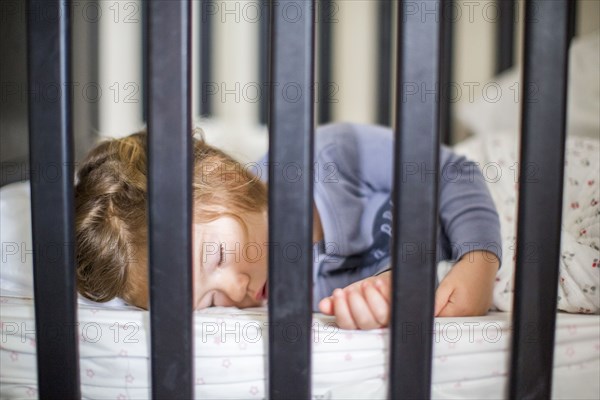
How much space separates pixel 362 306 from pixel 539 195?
0.73ft

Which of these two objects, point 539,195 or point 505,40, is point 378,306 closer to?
point 539,195

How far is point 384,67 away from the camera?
1765 millimetres

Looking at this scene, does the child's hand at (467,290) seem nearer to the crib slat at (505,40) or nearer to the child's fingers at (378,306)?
the child's fingers at (378,306)

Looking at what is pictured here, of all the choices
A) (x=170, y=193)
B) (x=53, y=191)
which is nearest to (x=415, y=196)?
(x=170, y=193)

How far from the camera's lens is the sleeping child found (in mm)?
822

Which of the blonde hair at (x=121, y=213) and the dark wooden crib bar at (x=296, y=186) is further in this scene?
the blonde hair at (x=121, y=213)

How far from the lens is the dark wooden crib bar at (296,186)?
566 mm

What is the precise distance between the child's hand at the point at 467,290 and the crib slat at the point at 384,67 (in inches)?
39.4

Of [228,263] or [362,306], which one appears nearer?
[362,306]

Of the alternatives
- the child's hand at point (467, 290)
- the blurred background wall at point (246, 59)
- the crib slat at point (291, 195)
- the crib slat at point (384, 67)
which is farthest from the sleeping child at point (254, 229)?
the crib slat at point (384, 67)

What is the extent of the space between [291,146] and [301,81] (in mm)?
60

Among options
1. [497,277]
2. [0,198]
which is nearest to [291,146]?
[497,277]

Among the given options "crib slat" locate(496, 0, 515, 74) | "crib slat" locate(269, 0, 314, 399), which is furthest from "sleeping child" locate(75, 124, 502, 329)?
"crib slat" locate(496, 0, 515, 74)

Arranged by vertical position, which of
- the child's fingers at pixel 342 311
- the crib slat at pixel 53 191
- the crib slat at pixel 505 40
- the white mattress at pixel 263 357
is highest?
the crib slat at pixel 505 40
